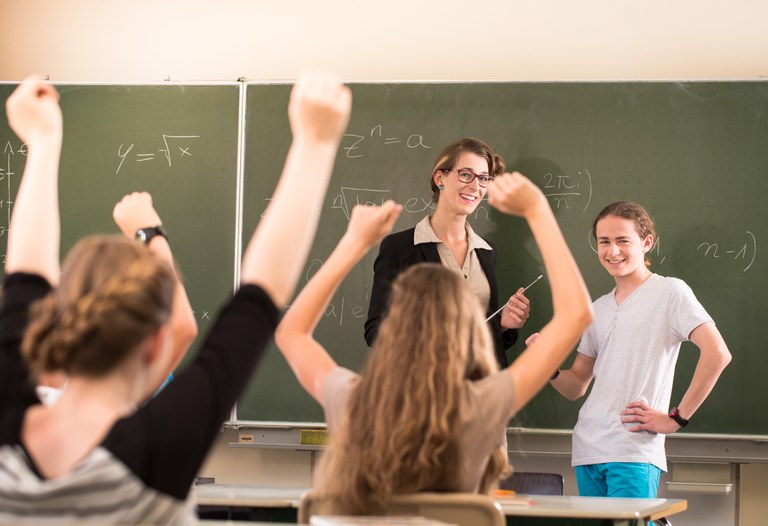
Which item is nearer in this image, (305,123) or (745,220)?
(305,123)

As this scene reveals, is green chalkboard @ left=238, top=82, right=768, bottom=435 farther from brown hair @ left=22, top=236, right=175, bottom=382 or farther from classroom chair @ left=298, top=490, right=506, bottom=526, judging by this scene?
brown hair @ left=22, top=236, right=175, bottom=382

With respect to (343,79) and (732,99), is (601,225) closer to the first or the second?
(732,99)

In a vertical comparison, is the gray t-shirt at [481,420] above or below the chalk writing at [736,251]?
below

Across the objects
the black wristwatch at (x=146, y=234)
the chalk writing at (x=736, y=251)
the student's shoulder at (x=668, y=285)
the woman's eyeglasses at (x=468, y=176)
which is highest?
the woman's eyeglasses at (x=468, y=176)

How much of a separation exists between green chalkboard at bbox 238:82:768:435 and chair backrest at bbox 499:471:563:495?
2.88 ft

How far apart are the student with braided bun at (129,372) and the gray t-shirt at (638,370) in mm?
2572

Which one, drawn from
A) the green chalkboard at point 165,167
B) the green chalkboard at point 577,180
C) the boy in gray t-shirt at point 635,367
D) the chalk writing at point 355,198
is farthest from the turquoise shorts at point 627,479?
the green chalkboard at point 165,167

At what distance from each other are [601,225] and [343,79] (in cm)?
169

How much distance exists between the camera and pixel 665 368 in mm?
3561

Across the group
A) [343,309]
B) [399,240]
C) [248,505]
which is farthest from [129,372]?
[343,309]

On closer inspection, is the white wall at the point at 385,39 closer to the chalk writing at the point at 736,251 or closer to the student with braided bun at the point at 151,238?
the chalk writing at the point at 736,251

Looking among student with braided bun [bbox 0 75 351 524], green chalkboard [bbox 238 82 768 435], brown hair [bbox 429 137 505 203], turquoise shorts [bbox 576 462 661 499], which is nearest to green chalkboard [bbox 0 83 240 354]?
green chalkboard [bbox 238 82 768 435]

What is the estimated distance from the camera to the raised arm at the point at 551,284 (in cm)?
182

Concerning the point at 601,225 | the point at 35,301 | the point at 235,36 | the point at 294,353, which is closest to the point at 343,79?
the point at 235,36
